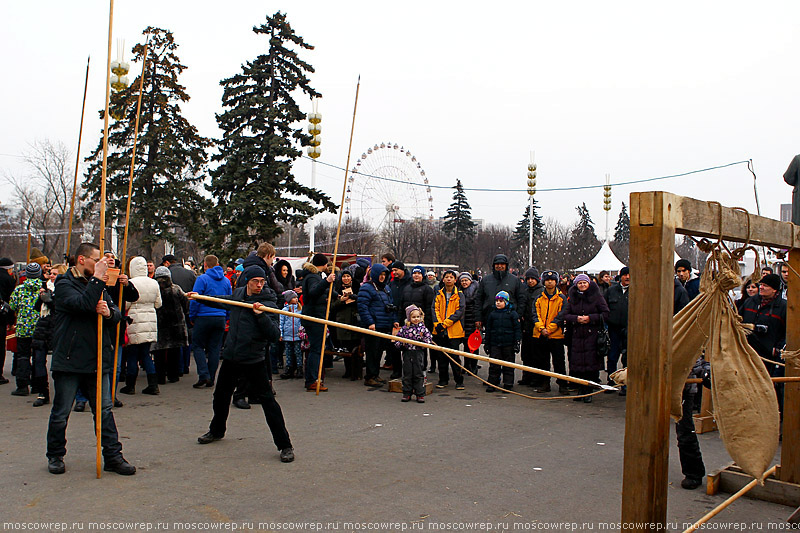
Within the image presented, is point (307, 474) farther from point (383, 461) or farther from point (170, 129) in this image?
point (170, 129)

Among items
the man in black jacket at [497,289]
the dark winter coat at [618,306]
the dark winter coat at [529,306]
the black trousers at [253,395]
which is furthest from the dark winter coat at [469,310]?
the black trousers at [253,395]

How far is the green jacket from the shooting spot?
30.5 feet

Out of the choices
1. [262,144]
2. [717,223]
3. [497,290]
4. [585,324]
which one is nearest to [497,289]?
[497,290]

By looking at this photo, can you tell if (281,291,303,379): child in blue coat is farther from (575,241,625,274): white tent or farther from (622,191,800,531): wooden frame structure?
(575,241,625,274): white tent

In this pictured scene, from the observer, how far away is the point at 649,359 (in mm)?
3316

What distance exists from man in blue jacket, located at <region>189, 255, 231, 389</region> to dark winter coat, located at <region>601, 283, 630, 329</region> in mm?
5897

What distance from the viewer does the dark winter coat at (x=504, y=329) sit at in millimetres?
10203

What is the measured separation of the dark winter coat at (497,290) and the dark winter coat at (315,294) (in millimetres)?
2585

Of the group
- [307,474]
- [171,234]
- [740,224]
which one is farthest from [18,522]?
[171,234]

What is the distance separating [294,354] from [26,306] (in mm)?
4084

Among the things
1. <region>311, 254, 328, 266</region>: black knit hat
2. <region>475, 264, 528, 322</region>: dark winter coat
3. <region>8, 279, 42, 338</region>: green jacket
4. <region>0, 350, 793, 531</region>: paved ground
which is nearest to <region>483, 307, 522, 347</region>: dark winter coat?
<region>475, 264, 528, 322</region>: dark winter coat

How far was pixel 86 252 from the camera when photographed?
19.7 ft

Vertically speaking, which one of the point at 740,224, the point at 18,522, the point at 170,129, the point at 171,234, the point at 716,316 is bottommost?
the point at 18,522

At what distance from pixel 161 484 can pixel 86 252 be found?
2189mm
